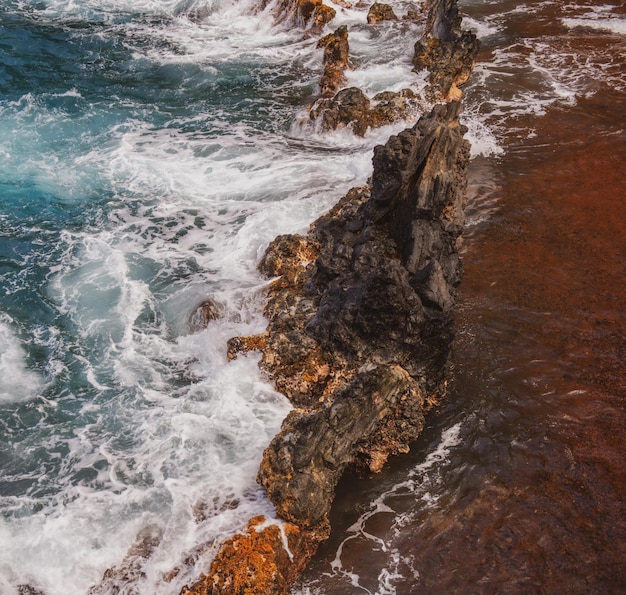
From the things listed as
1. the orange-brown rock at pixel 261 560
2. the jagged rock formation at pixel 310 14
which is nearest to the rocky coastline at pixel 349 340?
the orange-brown rock at pixel 261 560

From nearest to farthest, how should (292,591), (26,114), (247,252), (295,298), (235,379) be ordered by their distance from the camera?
(292,591) → (235,379) → (295,298) → (247,252) → (26,114)

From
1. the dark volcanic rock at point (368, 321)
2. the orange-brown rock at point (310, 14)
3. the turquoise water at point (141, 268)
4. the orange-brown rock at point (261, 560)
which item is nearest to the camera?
the orange-brown rock at point (261, 560)

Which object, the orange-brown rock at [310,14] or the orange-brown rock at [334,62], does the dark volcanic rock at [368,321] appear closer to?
the orange-brown rock at [334,62]

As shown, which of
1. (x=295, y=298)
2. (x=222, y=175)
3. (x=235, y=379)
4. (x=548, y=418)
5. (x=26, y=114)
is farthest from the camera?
(x=26, y=114)

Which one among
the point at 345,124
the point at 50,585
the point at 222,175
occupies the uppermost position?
the point at 345,124

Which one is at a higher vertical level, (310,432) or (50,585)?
(310,432)

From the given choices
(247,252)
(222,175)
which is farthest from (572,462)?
(222,175)

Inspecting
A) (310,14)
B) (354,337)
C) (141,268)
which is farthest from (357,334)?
(310,14)

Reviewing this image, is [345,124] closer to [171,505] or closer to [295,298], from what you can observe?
[295,298]
